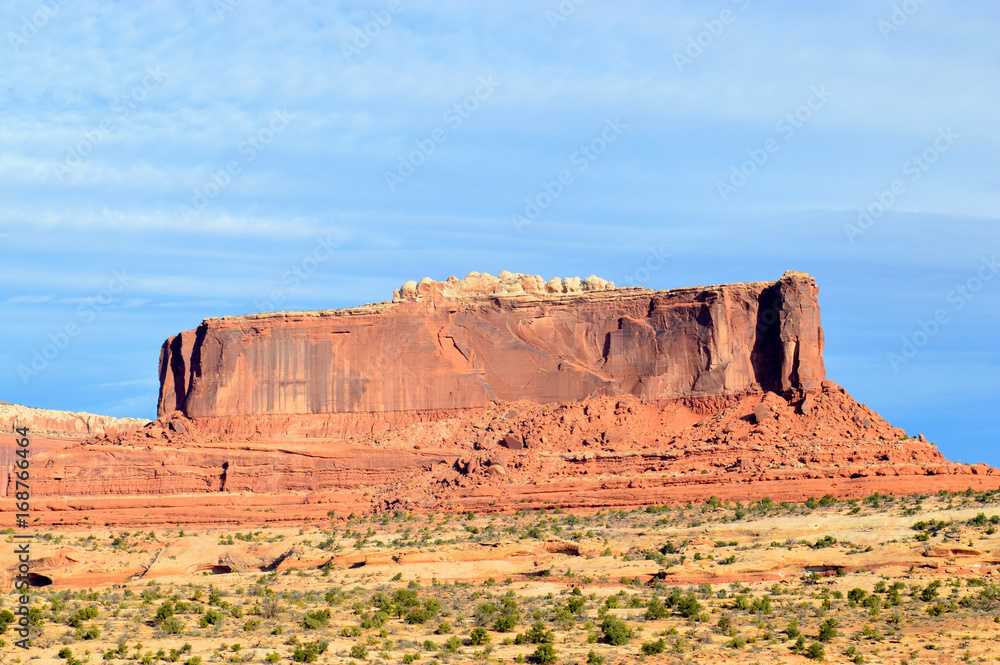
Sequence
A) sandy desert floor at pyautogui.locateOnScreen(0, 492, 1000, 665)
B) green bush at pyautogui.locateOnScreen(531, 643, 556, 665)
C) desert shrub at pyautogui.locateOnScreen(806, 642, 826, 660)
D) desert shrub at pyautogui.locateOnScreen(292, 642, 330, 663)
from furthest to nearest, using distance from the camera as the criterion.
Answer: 1. sandy desert floor at pyautogui.locateOnScreen(0, 492, 1000, 665)
2. desert shrub at pyautogui.locateOnScreen(806, 642, 826, 660)
3. green bush at pyautogui.locateOnScreen(531, 643, 556, 665)
4. desert shrub at pyautogui.locateOnScreen(292, 642, 330, 663)

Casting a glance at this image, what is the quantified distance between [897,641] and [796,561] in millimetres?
9453

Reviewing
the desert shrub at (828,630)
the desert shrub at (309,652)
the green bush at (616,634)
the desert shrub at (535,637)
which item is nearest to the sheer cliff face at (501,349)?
the desert shrub at (828,630)

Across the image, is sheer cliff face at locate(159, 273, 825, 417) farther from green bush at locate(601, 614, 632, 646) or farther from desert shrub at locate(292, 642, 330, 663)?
desert shrub at locate(292, 642, 330, 663)

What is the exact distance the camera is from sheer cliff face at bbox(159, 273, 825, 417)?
5841cm

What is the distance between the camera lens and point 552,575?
3753 centimetres

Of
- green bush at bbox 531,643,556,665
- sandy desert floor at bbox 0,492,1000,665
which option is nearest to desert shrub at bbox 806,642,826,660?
sandy desert floor at bbox 0,492,1000,665

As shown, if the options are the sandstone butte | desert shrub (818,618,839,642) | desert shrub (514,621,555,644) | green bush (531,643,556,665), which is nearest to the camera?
green bush (531,643,556,665)

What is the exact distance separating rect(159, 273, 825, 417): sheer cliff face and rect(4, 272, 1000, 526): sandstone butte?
0.08 metres

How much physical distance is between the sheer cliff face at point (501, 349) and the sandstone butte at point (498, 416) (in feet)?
0.26

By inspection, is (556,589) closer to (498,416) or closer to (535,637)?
(535,637)

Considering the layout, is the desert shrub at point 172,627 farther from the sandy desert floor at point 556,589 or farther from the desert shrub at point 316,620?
the desert shrub at point 316,620

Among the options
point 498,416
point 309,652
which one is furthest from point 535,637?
point 498,416

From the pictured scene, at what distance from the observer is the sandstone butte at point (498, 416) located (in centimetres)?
5141

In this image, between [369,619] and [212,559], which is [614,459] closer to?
[212,559]
